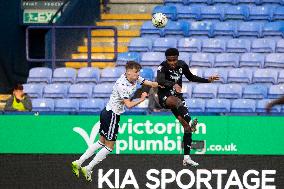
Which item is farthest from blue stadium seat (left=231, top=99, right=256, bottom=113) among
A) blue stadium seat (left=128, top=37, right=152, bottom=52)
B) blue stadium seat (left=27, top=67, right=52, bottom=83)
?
blue stadium seat (left=27, top=67, right=52, bottom=83)

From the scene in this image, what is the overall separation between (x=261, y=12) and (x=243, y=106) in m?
3.59

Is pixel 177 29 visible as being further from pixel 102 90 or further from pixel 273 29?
pixel 102 90

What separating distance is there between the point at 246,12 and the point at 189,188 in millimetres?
6207

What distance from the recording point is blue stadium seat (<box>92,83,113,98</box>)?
21.2 meters

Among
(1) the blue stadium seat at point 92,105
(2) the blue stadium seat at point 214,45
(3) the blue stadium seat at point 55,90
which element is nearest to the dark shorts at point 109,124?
(1) the blue stadium seat at point 92,105

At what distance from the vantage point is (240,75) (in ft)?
70.3

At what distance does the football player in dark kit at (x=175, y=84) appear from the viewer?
16.3 meters

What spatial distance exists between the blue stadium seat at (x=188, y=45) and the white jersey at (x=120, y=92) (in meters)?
5.97

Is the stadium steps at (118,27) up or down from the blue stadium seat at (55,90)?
up

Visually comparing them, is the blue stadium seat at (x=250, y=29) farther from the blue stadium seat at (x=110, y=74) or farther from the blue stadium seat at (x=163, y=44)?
the blue stadium seat at (x=110, y=74)

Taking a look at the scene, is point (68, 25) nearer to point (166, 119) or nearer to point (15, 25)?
point (15, 25)

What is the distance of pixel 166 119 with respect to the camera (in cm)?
1852

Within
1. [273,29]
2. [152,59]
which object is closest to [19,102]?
[152,59]

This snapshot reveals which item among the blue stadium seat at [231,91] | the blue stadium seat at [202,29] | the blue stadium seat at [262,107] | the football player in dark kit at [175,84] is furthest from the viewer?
the blue stadium seat at [202,29]
